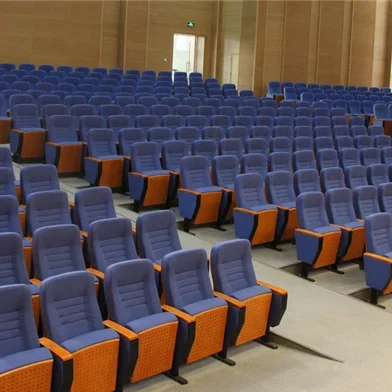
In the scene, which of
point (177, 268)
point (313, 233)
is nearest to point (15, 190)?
point (177, 268)

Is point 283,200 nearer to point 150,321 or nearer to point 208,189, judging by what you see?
point 208,189

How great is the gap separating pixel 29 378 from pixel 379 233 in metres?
3.14

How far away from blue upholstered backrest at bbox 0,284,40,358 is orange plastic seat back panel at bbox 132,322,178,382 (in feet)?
1.75

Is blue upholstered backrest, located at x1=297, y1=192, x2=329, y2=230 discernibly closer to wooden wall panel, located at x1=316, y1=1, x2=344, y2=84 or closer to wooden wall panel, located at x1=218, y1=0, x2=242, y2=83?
wooden wall panel, located at x1=218, y1=0, x2=242, y2=83

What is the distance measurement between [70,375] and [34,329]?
312 millimetres

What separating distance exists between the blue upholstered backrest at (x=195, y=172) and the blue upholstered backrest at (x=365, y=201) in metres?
1.37

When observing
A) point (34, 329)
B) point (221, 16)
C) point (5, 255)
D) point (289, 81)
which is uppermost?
point (221, 16)

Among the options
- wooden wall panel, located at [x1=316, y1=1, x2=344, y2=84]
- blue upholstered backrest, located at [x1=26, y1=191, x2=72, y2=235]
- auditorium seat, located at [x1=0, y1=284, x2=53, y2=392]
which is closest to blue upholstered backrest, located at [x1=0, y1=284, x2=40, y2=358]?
auditorium seat, located at [x1=0, y1=284, x2=53, y2=392]

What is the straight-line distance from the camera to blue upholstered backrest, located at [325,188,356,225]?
5.63 m

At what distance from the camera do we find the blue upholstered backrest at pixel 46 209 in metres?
4.49

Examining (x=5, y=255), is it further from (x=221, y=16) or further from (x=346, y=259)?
(x=221, y=16)

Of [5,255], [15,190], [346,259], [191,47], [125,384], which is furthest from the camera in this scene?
[191,47]

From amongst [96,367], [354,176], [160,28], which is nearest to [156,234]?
[96,367]

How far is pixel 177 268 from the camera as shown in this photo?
3693 mm
